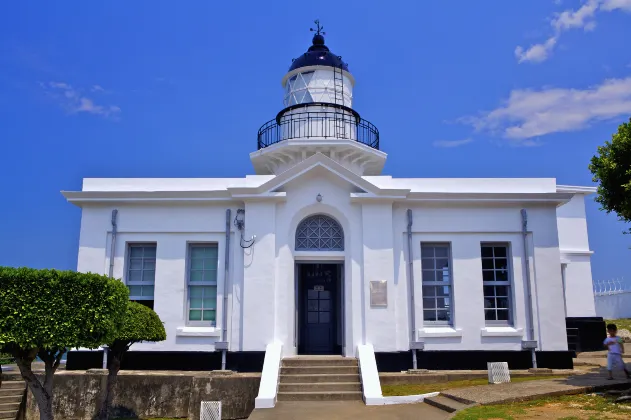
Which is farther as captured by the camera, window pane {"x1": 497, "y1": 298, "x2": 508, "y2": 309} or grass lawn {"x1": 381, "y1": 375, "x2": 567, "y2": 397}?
window pane {"x1": 497, "y1": 298, "x2": 508, "y2": 309}

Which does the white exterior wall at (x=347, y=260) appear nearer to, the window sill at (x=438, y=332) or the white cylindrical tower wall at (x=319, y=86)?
the window sill at (x=438, y=332)

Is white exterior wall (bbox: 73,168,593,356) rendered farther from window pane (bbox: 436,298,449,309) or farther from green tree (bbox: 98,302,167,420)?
green tree (bbox: 98,302,167,420)

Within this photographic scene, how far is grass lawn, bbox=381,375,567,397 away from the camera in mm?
11617

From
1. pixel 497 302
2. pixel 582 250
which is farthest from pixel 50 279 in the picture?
pixel 582 250

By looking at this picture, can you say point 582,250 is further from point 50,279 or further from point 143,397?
point 50,279

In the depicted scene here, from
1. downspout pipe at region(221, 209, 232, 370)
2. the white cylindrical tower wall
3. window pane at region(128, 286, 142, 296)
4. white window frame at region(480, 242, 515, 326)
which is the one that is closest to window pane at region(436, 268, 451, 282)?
white window frame at region(480, 242, 515, 326)

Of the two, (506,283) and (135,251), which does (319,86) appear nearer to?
(135,251)

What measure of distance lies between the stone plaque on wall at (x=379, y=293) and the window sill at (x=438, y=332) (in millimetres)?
1313

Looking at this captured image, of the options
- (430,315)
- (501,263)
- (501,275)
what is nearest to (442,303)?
(430,315)

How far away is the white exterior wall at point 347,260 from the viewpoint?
1354 cm

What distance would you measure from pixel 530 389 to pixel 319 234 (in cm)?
620

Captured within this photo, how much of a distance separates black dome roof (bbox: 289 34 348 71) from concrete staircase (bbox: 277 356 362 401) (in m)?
9.27

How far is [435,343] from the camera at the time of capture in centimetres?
1392

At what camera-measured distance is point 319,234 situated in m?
14.3
